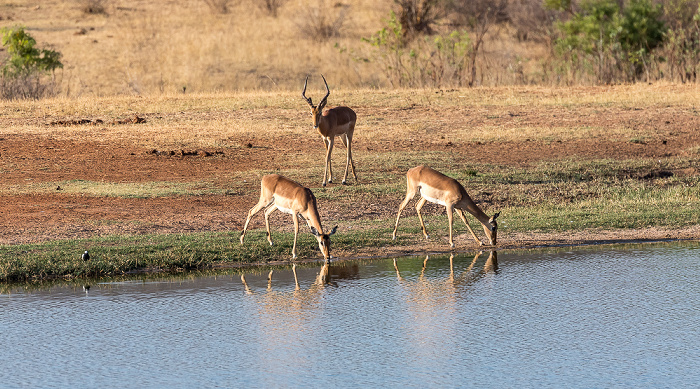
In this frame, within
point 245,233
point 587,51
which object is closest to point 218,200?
point 245,233

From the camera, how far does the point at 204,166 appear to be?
17.2 metres

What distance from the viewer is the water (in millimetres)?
6543

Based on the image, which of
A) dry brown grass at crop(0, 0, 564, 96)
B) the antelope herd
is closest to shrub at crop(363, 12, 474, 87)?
dry brown grass at crop(0, 0, 564, 96)

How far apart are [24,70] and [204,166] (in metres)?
10.7

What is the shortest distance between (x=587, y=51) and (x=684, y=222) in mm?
16099

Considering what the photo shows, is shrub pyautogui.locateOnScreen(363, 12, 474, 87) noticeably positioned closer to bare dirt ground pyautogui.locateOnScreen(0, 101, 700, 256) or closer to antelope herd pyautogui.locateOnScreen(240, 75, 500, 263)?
bare dirt ground pyautogui.locateOnScreen(0, 101, 700, 256)

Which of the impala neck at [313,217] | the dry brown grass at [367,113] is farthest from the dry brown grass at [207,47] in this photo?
the impala neck at [313,217]

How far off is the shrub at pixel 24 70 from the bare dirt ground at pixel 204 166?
603cm

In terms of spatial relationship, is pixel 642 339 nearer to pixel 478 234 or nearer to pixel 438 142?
pixel 478 234

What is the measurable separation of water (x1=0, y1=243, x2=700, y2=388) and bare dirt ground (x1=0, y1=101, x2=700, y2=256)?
1.76m

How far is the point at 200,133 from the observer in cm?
1959

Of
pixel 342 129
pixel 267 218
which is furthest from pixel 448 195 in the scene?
pixel 342 129

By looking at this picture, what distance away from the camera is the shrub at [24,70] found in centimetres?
2447

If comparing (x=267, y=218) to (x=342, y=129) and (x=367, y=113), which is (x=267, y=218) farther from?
(x=367, y=113)
